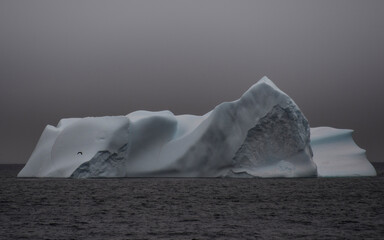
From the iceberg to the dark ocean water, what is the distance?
3.81m

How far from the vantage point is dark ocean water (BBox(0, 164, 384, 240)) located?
11.7m

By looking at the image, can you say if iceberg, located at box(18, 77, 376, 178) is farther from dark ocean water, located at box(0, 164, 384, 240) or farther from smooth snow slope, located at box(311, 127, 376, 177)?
dark ocean water, located at box(0, 164, 384, 240)

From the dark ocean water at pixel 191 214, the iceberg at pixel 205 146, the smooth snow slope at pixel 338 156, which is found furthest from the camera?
the smooth snow slope at pixel 338 156

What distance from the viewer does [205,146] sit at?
88.6 ft

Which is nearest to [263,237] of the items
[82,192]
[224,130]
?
[82,192]

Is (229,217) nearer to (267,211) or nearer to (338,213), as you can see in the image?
(267,211)

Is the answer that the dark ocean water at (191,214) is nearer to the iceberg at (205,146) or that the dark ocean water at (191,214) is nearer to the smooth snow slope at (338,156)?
the iceberg at (205,146)

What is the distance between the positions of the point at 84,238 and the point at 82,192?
11.8m

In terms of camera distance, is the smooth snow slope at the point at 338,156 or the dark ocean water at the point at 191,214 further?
the smooth snow slope at the point at 338,156

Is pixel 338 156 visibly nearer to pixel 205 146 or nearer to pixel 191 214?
pixel 205 146

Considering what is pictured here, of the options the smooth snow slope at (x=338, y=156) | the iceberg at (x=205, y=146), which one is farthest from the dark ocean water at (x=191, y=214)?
the smooth snow slope at (x=338, y=156)

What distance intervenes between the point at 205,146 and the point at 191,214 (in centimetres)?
1172

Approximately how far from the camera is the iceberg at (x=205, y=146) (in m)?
26.6

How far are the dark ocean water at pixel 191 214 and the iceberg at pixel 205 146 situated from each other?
381 cm
